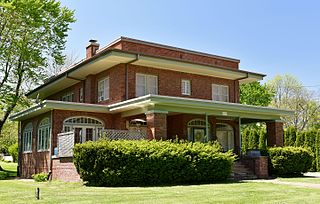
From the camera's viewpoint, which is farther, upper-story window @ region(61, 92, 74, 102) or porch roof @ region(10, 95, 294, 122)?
upper-story window @ region(61, 92, 74, 102)

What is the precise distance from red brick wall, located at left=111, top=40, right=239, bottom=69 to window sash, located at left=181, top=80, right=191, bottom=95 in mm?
1410

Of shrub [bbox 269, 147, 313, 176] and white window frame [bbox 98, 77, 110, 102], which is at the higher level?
white window frame [bbox 98, 77, 110, 102]

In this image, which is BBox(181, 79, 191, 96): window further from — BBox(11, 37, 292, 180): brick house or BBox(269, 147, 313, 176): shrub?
BBox(269, 147, 313, 176): shrub

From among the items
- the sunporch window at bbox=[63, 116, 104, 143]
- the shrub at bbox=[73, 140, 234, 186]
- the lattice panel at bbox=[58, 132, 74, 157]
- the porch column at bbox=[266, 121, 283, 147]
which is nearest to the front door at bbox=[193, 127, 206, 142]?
the porch column at bbox=[266, 121, 283, 147]

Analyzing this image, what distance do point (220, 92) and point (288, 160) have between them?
767cm

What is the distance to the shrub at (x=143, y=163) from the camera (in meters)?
15.3

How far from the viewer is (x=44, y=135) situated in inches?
870

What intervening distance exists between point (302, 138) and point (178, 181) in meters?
16.0

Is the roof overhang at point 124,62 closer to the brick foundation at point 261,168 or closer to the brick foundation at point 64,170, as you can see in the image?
the brick foundation at point 64,170

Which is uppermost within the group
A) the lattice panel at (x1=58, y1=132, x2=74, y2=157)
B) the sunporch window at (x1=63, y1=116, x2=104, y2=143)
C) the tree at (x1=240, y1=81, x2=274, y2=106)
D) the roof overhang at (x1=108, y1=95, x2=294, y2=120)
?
the tree at (x1=240, y1=81, x2=274, y2=106)

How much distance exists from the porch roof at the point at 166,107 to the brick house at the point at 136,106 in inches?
1.8

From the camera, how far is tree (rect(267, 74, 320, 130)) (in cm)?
5644

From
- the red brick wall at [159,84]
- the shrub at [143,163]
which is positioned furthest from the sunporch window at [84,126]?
the shrub at [143,163]

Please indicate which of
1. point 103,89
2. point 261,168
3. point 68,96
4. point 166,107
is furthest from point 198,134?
point 68,96
